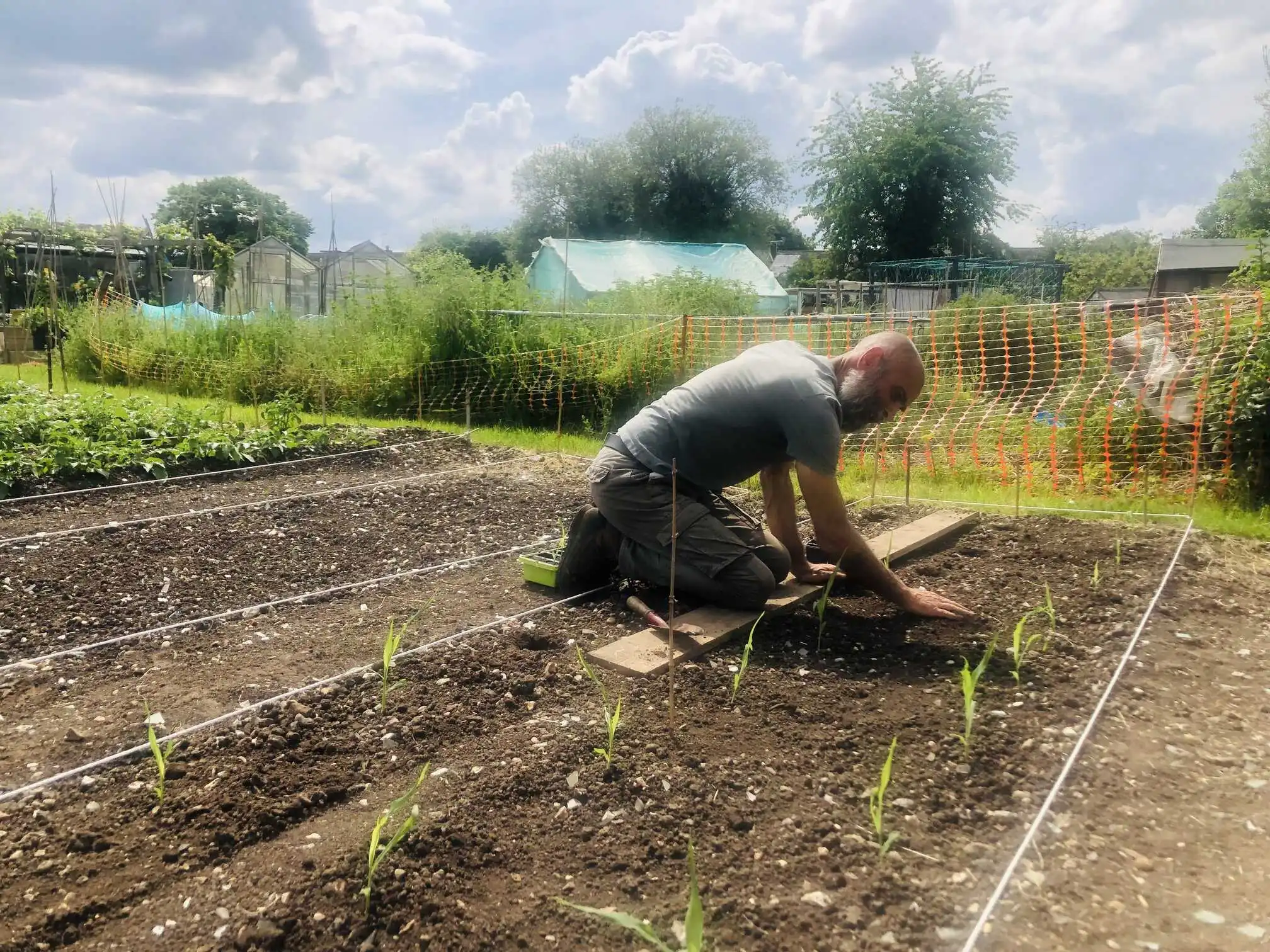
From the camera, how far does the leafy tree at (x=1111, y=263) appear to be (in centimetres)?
2902

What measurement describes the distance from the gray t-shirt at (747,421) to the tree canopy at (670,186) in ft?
108

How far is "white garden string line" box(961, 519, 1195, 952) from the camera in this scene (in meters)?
1.64

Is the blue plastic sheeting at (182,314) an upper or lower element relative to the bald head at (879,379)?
upper

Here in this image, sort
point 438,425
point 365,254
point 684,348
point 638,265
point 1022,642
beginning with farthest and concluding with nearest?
point 365,254
point 638,265
point 438,425
point 684,348
point 1022,642

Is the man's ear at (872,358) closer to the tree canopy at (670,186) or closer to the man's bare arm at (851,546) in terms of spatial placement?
the man's bare arm at (851,546)

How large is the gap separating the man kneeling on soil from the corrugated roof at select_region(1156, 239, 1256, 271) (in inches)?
727

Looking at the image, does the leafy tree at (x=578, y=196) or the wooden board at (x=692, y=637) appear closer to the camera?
the wooden board at (x=692, y=637)

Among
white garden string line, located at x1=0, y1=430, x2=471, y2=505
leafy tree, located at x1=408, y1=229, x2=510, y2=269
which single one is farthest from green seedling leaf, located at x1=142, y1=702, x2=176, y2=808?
leafy tree, located at x1=408, y1=229, x2=510, y2=269

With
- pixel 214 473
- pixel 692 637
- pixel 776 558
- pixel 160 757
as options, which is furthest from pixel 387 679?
pixel 214 473

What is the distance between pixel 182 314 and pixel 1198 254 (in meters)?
20.3

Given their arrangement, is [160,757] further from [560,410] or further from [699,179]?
[699,179]

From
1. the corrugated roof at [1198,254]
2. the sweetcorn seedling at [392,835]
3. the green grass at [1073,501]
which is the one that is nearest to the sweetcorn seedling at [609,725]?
the sweetcorn seedling at [392,835]

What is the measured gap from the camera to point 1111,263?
105 feet

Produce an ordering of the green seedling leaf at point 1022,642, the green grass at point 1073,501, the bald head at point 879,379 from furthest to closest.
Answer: the green grass at point 1073,501 → the bald head at point 879,379 → the green seedling leaf at point 1022,642
